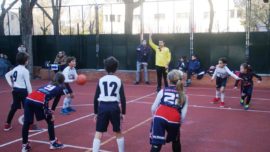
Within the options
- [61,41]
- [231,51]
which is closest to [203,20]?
[231,51]

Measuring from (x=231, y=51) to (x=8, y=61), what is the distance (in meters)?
14.4

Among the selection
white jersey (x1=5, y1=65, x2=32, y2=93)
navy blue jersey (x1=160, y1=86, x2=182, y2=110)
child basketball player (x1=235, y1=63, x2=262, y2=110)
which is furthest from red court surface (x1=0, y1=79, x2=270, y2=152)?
navy blue jersey (x1=160, y1=86, x2=182, y2=110)

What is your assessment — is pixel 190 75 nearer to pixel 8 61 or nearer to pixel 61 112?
pixel 61 112

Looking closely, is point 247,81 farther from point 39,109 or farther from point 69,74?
point 39,109

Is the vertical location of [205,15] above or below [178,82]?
above

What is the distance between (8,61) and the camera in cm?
2233

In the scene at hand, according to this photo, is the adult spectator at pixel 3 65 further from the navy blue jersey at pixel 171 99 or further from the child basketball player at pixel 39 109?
the navy blue jersey at pixel 171 99

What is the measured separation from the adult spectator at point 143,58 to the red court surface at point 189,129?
4480 mm


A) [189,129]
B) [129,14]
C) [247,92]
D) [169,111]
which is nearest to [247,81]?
[247,92]

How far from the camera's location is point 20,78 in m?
7.66

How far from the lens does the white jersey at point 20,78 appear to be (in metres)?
7.52

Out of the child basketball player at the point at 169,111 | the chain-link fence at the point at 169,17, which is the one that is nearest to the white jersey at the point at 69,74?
the child basketball player at the point at 169,111

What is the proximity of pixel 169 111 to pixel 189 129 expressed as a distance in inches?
130

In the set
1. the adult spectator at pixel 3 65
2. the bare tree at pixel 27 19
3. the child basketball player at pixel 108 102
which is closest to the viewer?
the child basketball player at pixel 108 102
